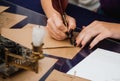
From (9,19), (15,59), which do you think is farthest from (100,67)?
(9,19)

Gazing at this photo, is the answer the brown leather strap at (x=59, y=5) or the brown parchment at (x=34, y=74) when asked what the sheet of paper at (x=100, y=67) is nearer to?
the brown parchment at (x=34, y=74)

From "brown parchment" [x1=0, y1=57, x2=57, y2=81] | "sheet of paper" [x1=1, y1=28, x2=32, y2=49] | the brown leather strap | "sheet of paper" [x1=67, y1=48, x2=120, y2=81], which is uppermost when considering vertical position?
the brown leather strap

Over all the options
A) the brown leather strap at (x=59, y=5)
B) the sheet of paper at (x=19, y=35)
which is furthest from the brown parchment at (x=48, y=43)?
the brown leather strap at (x=59, y=5)

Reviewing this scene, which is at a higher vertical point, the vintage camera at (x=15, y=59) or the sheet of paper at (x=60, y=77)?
the vintage camera at (x=15, y=59)

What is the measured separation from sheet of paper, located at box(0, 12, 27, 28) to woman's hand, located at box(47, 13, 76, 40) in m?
0.15

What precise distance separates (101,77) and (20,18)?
492 mm

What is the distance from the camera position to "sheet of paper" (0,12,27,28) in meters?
1.16

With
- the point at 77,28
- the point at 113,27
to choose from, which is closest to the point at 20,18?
the point at 77,28

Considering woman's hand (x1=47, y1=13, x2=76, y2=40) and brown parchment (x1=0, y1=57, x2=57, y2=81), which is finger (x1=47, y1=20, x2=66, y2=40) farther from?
brown parchment (x1=0, y1=57, x2=57, y2=81)

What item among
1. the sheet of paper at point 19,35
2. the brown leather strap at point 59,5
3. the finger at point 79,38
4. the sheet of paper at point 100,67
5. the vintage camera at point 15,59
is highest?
the brown leather strap at point 59,5

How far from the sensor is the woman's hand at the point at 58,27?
1099mm

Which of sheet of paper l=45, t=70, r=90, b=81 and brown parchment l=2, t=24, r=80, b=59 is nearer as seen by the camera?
sheet of paper l=45, t=70, r=90, b=81

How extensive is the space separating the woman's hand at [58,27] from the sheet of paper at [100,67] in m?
0.14

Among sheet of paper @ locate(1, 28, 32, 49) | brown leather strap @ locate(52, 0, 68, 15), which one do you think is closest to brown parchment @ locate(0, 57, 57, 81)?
sheet of paper @ locate(1, 28, 32, 49)
